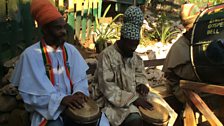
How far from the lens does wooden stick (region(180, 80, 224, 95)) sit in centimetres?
404

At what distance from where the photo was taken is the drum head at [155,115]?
370 cm

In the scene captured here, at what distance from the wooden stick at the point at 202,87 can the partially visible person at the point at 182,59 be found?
150 millimetres

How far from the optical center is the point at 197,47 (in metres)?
4.18

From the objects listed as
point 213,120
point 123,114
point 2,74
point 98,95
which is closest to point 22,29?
point 2,74

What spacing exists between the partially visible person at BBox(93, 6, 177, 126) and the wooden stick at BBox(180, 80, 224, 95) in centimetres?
42

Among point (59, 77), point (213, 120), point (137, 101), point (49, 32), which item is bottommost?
point (213, 120)

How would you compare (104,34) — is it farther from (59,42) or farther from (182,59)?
(59,42)

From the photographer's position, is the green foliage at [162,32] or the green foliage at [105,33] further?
the green foliage at [162,32]

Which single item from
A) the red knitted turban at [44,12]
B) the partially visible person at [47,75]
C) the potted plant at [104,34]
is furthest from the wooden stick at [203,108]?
the potted plant at [104,34]

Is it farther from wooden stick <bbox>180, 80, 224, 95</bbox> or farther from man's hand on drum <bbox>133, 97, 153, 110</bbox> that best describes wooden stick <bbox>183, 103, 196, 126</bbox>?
man's hand on drum <bbox>133, 97, 153, 110</bbox>

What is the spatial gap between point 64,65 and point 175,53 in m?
1.59

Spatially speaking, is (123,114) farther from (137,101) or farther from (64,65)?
(64,65)

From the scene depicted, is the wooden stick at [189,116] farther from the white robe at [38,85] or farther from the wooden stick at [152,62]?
the white robe at [38,85]

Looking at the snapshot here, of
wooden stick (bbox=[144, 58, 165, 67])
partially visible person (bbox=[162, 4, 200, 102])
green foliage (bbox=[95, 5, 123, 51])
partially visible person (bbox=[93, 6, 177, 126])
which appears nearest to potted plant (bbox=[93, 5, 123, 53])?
green foliage (bbox=[95, 5, 123, 51])
